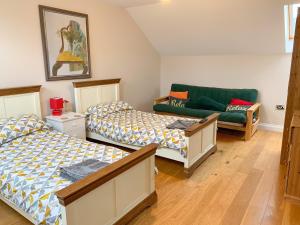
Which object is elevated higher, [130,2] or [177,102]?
[130,2]

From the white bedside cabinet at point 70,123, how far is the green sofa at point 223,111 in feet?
5.77

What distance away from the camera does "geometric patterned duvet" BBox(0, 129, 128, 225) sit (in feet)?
5.58

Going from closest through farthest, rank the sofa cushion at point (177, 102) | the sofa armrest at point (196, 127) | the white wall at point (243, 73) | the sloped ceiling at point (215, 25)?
the sofa armrest at point (196, 127) < the sloped ceiling at point (215, 25) < the white wall at point (243, 73) < the sofa cushion at point (177, 102)

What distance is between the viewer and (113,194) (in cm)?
186

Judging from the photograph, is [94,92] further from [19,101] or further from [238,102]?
[238,102]

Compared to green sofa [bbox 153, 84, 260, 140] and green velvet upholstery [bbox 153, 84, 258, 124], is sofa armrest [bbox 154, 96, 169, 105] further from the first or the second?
green velvet upholstery [bbox 153, 84, 258, 124]

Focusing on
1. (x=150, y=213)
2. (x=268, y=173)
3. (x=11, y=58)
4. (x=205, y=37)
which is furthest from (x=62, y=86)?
(x=268, y=173)

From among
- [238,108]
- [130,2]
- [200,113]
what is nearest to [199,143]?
[200,113]

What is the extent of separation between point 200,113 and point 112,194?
9.27 ft

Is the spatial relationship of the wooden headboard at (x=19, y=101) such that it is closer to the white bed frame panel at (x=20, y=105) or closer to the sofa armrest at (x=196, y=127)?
the white bed frame panel at (x=20, y=105)

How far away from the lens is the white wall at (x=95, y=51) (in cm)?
295

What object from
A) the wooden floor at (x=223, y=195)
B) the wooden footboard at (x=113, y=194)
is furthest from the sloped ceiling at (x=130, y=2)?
the wooden footboard at (x=113, y=194)

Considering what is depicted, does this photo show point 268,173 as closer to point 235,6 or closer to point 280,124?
point 280,124

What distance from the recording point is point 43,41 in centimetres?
327
